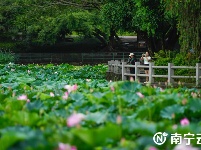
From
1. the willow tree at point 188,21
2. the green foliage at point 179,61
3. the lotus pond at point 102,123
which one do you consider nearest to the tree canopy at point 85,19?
the green foliage at point 179,61

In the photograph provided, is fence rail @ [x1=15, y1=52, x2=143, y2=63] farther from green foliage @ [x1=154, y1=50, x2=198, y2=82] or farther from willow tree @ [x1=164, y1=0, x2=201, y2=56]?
willow tree @ [x1=164, y1=0, x2=201, y2=56]

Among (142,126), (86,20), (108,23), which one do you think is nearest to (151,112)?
(142,126)

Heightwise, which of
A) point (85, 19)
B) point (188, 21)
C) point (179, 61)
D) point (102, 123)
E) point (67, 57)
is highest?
point (85, 19)

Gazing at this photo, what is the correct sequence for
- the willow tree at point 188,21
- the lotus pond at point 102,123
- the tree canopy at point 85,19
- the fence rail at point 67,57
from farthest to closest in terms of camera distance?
1. the fence rail at point 67,57
2. the tree canopy at point 85,19
3. the willow tree at point 188,21
4. the lotus pond at point 102,123

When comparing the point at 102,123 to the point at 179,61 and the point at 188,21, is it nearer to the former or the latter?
the point at 188,21

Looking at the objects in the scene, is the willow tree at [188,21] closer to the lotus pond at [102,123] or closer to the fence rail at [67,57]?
the lotus pond at [102,123]

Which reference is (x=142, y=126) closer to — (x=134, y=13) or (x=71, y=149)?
(x=71, y=149)

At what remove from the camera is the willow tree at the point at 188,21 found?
15.1 metres

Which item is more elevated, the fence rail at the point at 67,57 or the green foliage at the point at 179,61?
the green foliage at the point at 179,61

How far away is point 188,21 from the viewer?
15523 mm

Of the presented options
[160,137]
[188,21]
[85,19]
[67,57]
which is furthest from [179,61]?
[67,57]

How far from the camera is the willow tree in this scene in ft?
49.7

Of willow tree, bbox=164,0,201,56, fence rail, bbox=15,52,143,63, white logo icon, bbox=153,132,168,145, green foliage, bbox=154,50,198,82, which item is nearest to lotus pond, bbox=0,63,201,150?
white logo icon, bbox=153,132,168,145

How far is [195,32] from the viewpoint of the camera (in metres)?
15.5
